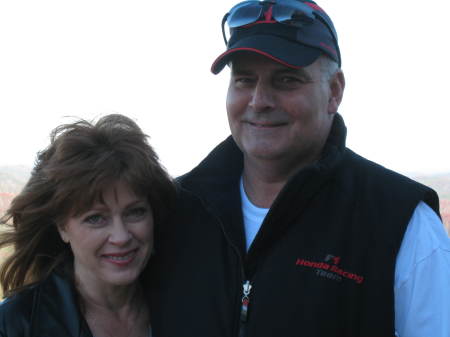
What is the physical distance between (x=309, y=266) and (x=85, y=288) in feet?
3.83

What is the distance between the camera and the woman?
204 centimetres

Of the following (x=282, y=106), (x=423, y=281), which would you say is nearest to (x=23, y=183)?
A: (x=282, y=106)

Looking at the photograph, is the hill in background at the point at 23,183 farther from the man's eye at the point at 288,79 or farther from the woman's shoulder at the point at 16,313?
the man's eye at the point at 288,79

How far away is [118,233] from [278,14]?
1.29 meters

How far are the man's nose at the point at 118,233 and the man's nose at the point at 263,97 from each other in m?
0.86

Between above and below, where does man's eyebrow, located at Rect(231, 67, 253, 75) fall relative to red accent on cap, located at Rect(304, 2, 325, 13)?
below

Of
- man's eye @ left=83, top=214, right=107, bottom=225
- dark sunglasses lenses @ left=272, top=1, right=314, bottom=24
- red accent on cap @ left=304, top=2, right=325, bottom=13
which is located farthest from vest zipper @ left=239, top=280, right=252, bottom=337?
red accent on cap @ left=304, top=2, right=325, bottom=13

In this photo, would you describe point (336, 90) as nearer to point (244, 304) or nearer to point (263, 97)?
point (263, 97)

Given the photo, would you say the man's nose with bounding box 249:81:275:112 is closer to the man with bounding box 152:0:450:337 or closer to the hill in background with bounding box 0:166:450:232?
the man with bounding box 152:0:450:337

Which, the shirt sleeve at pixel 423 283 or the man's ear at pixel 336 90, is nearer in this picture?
the shirt sleeve at pixel 423 283

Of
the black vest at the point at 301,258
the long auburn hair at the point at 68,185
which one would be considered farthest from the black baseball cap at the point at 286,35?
the long auburn hair at the point at 68,185

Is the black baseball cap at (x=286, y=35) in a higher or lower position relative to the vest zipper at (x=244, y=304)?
higher

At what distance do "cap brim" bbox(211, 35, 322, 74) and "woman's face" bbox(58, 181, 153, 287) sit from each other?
2.83 ft

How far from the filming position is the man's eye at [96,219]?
211 centimetres
